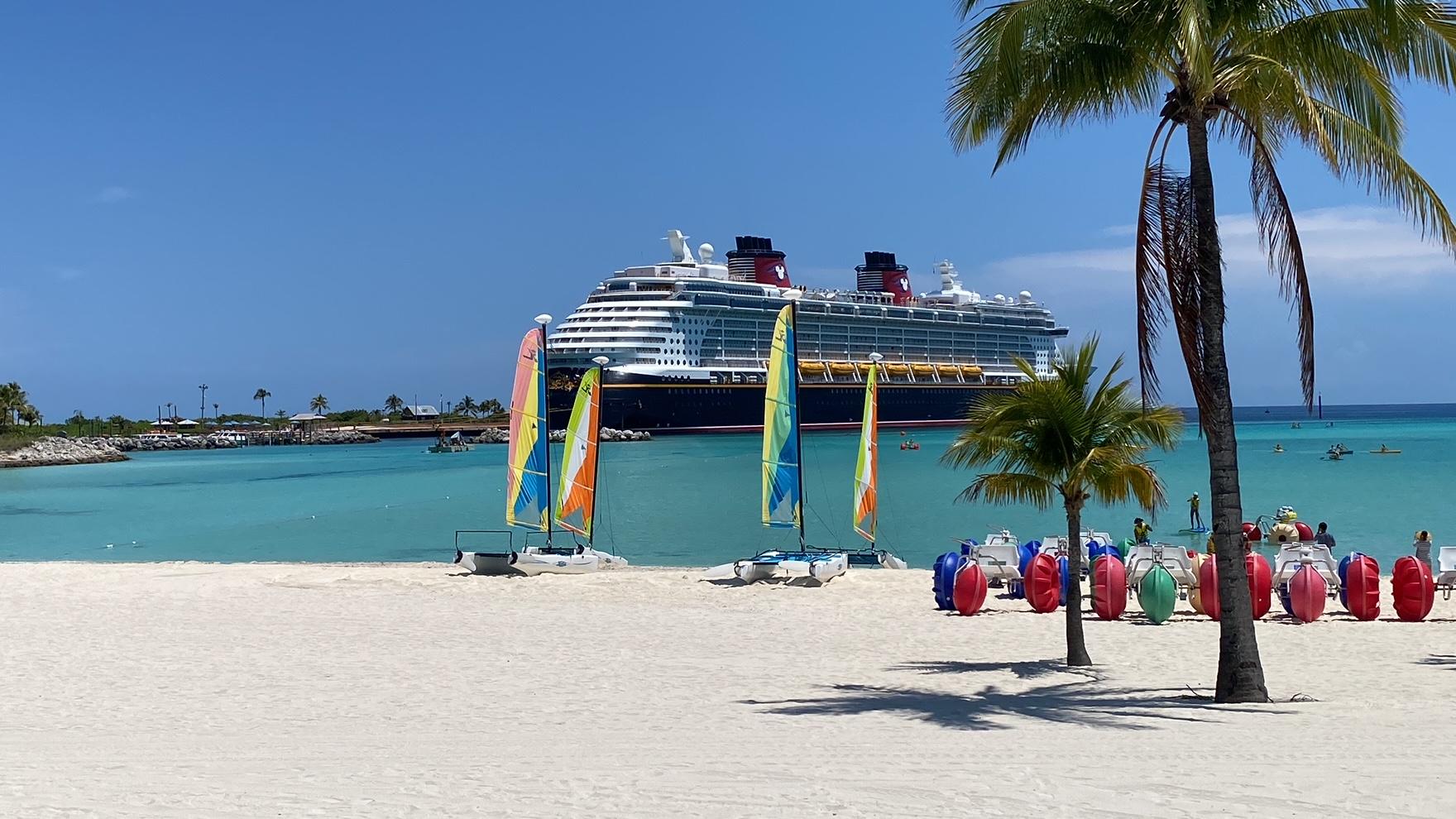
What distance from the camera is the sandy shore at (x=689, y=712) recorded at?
6.16m

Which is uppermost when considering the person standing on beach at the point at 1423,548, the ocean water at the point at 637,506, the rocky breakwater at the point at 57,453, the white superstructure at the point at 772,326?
the white superstructure at the point at 772,326

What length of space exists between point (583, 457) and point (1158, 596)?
1067 cm

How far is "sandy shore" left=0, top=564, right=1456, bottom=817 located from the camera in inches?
243

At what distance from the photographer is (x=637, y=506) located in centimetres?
4025

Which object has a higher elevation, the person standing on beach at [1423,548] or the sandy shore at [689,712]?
the person standing on beach at [1423,548]

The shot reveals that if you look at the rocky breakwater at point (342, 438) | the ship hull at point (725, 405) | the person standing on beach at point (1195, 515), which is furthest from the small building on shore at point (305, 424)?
the person standing on beach at point (1195, 515)

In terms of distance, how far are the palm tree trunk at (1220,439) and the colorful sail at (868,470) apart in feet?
38.9

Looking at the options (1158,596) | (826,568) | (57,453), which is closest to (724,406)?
(57,453)

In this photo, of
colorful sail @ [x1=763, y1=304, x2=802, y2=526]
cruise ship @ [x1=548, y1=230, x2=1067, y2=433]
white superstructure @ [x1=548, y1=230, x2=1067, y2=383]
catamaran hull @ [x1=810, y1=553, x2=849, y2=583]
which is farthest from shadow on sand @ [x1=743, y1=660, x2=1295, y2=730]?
white superstructure @ [x1=548, y1=230, x2=1067, y2=383]

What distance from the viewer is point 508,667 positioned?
11430 millimetres

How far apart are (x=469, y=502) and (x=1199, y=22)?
3888 centimetres

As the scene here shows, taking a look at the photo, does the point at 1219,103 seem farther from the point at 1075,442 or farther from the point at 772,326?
the point at 772,326

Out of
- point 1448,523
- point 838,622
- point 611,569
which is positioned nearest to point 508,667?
point 838,622

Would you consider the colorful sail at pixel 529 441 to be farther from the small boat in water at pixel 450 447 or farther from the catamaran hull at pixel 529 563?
the small boat in water at pixel 450 447
